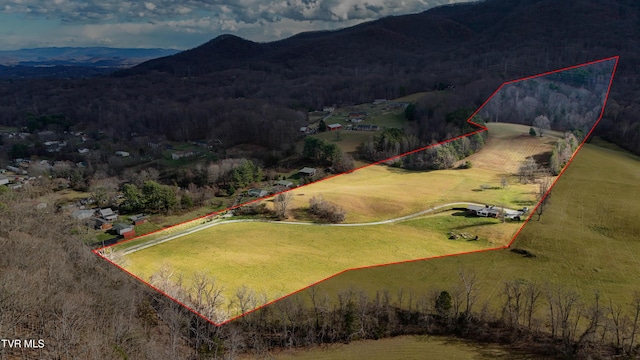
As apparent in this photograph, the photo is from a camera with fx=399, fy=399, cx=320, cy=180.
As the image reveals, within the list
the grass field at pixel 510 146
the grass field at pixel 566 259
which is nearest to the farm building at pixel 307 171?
the grass field at pixel 510 146

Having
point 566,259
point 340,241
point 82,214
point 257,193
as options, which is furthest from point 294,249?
point 82,214

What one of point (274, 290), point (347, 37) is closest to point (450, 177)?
point (274, 290)

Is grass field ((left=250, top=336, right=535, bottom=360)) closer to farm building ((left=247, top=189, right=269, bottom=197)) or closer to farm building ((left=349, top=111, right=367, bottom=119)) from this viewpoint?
farm building ((left=247, top=189, right=269, bottom=197))

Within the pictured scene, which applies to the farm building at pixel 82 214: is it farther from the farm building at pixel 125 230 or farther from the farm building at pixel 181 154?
the farm building at pixel 181 154

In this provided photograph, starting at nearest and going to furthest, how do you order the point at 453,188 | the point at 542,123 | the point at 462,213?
the point at 542,123 → the point at 462,213 → the point at 453,188

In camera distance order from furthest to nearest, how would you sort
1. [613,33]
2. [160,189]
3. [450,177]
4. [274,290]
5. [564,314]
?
[613,33] < [160,189] < [450,177] < [274,290] < [564,314]

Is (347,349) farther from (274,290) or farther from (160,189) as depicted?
(160,189)

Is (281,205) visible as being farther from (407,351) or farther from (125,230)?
(407,351)
